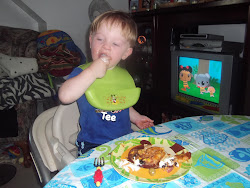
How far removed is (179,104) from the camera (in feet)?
7.74

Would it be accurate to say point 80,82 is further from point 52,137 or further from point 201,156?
point 201,156

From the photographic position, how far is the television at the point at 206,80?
5.87ft

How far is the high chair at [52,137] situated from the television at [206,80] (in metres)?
1.24

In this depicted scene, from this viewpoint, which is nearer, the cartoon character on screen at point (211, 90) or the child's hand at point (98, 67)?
the child's hand at point (98, 67)

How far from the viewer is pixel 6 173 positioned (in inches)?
83.0

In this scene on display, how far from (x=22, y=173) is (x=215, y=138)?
195 cm

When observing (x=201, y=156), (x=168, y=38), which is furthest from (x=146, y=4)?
(x=201, y=156)

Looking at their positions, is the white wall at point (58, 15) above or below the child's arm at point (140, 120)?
above

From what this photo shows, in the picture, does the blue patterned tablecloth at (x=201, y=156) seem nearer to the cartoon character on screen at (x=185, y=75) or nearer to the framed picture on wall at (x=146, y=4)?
the cartoon character on screen at (x=185, y=75)

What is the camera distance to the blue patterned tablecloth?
629 mm

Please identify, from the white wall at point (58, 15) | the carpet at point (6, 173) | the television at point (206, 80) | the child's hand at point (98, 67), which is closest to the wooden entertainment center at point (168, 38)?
the television at point (206, 80)

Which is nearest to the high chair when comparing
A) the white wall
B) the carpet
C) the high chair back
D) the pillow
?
the high chair back

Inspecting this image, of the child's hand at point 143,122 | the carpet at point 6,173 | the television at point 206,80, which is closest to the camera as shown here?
the child's hand at point 143,122

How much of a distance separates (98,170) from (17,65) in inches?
85.6
